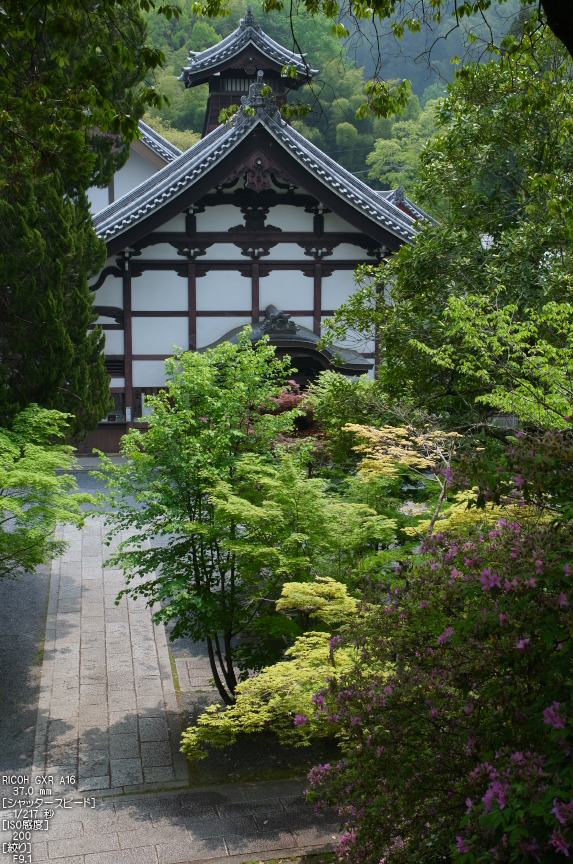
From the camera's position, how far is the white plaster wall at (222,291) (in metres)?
17.8

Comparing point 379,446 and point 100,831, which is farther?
point 379,446

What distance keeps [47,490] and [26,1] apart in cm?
490

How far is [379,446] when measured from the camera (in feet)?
26.3

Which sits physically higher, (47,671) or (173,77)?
(173,77)

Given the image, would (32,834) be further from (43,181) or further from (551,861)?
(43,181)

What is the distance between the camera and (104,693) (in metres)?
8.72

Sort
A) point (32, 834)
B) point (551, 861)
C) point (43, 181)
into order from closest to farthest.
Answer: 1. point (551, 861)
2. point (32, 834)
3. point (43, 181)

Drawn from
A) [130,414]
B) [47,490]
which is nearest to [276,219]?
[130,414]

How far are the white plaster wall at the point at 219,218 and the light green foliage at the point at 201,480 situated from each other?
Answer: 9893 millimetres

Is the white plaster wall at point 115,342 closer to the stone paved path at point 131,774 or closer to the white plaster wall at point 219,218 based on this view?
the white plaster wall at point 219,218

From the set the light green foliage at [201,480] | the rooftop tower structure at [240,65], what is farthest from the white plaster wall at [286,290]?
the light green foliage at [201,480]

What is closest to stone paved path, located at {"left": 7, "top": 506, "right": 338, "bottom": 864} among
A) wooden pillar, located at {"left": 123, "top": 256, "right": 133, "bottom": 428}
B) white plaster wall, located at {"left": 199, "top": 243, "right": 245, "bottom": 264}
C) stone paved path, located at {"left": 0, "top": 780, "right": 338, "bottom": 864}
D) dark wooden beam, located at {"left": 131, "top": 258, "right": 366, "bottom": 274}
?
stone paved path, located at {"left": 0, "top": 780, "right": 338, "bottom": 864}

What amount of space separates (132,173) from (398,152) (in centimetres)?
2213

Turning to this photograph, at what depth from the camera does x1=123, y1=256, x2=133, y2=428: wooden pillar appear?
57.0 feet
